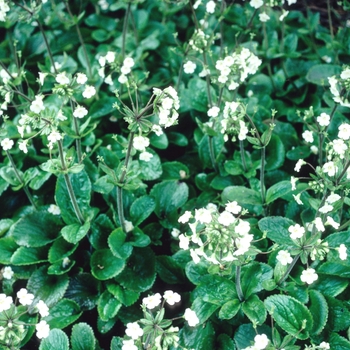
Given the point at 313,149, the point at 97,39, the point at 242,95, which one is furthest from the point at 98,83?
the point at 313,149

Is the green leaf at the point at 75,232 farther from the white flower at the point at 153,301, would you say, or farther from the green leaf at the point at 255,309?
the green leaf at the point at 255,309

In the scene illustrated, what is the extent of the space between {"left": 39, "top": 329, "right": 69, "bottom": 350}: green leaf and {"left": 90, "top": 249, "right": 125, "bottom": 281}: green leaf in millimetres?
372

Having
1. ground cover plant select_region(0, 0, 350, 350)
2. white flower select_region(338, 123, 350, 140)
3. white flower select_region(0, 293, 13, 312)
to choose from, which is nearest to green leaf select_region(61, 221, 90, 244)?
ground cover plant select_region(0, 0, 350, 350)

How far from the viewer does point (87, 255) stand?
3141 millimetres

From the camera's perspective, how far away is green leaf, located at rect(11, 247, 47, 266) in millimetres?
2924

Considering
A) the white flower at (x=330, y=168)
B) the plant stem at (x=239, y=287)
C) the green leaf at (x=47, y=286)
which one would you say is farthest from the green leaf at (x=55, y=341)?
the white flower at (x=330, y=168)

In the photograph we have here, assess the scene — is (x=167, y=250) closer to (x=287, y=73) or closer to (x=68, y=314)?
(x=68, y=314)

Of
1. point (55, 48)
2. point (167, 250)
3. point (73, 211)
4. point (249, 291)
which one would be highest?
point (55, 48)

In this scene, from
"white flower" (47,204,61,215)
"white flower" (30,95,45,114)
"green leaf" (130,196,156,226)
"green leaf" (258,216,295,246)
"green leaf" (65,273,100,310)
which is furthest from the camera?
"white flower" (47,204,61,215)

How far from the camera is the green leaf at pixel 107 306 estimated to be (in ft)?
9.08

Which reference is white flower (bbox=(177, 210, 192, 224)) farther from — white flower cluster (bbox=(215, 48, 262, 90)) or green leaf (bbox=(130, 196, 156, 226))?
white flower cluster (bbox=(215, 48, 262, 90))

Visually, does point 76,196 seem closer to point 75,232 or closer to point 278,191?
point 75,232

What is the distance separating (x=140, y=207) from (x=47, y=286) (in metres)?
0.72

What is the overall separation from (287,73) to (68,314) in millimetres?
2535
